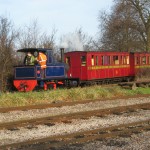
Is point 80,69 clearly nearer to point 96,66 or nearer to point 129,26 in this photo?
point 96,66

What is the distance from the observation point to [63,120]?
10844 mm

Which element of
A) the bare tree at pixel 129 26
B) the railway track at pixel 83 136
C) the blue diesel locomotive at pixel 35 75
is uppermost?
the bare tree at pixel 129 26

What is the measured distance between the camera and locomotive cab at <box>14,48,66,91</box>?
19062 millimetres

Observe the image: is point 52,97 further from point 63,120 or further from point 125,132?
point 125,132

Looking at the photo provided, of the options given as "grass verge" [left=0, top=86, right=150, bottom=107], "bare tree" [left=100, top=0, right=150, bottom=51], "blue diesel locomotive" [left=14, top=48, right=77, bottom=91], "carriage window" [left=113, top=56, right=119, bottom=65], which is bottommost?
"grass verge" [left=0, top=86, right=150, bottom=107]

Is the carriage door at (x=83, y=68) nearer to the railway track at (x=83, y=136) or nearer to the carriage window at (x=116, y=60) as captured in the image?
the carriage window at (x=116, y=60)

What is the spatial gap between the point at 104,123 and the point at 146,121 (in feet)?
3.94

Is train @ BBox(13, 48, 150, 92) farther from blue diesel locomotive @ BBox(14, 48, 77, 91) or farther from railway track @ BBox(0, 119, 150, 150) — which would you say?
railway track @ BBox(0, 119, 150, 150)

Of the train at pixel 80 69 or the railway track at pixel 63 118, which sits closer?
the railway track at pixel 63 118

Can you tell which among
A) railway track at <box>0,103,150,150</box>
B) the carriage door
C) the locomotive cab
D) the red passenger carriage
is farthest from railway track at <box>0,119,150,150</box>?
the red passenger carriage

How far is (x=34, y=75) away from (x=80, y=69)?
18.0ft

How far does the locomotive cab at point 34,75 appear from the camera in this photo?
750 inches

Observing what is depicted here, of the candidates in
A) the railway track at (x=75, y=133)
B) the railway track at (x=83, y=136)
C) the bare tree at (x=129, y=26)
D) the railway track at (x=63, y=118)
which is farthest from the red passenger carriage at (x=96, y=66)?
the bare tree at (x=129, y=26)

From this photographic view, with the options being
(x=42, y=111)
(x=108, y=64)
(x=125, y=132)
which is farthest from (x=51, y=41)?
(x=125, y=132)
